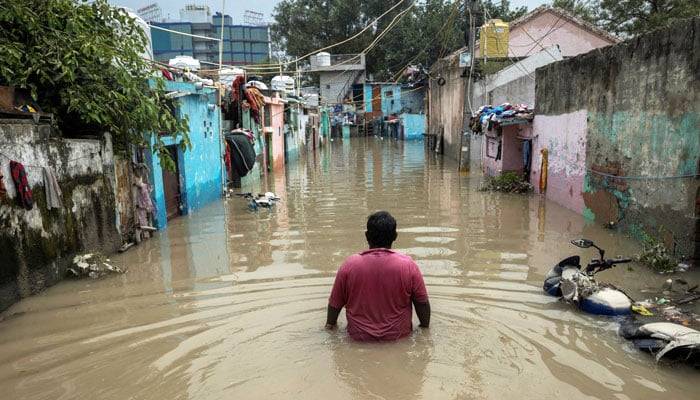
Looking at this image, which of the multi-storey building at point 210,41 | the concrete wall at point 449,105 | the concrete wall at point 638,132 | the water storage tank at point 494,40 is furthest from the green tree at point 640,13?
the multi-storey building at point 210,41

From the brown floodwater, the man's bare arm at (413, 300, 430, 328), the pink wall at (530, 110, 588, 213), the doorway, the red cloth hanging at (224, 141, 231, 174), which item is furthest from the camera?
the red cloth hanging at (224, 141, 231, 174)

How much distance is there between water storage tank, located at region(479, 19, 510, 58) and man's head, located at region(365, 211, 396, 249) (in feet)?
63.6

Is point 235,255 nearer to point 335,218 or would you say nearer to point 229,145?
point 335,218

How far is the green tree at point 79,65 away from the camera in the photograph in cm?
682

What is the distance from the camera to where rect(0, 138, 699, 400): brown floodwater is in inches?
149

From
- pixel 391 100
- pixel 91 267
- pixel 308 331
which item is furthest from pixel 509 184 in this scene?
pixel 391 100

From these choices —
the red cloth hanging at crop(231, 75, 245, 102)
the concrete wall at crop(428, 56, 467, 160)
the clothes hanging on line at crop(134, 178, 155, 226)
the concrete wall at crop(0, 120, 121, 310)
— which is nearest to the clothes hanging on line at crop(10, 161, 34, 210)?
the concrete wall at crop(0, 120, 121, 310)

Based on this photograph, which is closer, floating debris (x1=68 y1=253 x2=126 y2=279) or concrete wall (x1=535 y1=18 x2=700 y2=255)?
concrete wall (x1=535 y1=18 x2=700 y2=255)

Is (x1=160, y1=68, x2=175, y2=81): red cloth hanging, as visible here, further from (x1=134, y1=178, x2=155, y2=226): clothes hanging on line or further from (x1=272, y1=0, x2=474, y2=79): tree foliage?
(x1=272, y1=0, x2=474, y2=79): tree foliage

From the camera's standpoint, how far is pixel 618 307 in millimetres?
4945

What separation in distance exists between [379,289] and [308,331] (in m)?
1.22

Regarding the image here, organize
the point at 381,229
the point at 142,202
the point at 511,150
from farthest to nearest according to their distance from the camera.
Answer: the point at 511,150, the point at 142,202, the point at 381,229

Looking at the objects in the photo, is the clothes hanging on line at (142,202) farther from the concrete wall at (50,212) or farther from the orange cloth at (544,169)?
the orange cloth at (544,169)

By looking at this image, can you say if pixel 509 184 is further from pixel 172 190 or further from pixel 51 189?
pixel 51 189
